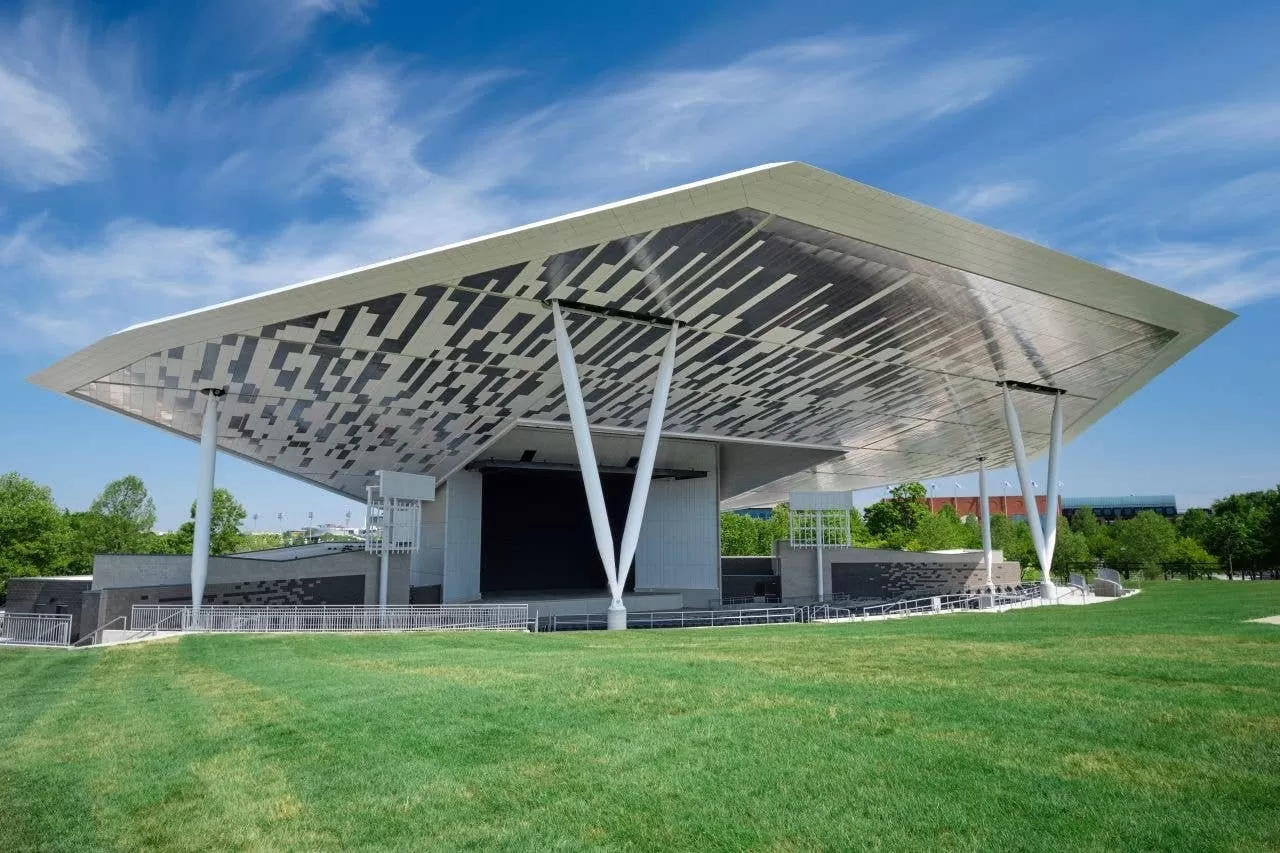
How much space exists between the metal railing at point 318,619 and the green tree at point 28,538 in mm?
28665

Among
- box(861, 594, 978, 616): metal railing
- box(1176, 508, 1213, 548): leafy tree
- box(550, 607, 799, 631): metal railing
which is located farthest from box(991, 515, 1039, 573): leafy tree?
box(550, 607, 799, 631): metal railing

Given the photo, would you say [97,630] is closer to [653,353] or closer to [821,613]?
[653,353]

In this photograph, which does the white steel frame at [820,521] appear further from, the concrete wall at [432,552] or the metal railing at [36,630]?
the metal railing at [36,630]

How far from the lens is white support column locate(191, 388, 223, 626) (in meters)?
25.3

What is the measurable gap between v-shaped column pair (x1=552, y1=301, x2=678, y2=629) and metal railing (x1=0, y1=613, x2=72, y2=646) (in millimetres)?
15628

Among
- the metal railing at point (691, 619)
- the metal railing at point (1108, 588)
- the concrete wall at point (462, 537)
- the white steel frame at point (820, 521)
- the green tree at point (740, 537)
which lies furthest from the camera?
the green tree at point (740, 537)

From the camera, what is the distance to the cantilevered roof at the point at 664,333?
784 inches

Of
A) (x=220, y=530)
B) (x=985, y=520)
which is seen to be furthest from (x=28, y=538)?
(x=985, y=520)

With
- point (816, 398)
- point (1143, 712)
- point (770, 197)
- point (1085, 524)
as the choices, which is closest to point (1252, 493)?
point (1085, 524)

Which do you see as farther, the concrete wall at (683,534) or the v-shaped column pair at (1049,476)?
the concrete wall at (683,534)

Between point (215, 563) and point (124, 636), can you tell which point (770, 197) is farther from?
point (215, 563)

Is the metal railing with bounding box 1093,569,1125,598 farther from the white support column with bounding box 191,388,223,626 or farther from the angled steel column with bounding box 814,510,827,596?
the white support column with bounding box 191,388,223,626

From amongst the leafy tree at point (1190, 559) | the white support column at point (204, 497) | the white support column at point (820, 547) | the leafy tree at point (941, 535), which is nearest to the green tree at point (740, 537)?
the leafy tree at point (941, 535)

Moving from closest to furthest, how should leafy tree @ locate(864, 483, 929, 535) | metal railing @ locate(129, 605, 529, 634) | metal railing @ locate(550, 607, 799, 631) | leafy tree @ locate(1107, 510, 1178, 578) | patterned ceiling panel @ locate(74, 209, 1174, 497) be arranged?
patterned ceiling panel @ locate(74, 209, 1174, 497)
metal railing @ locate(129, 605, 529, 634)
metal railing @ locate(550, 607, 799, 631)
leafy tree @ locate(1107, 510, 1178, 578)
leafy tree @ locate(864, 483, 929, 535)
